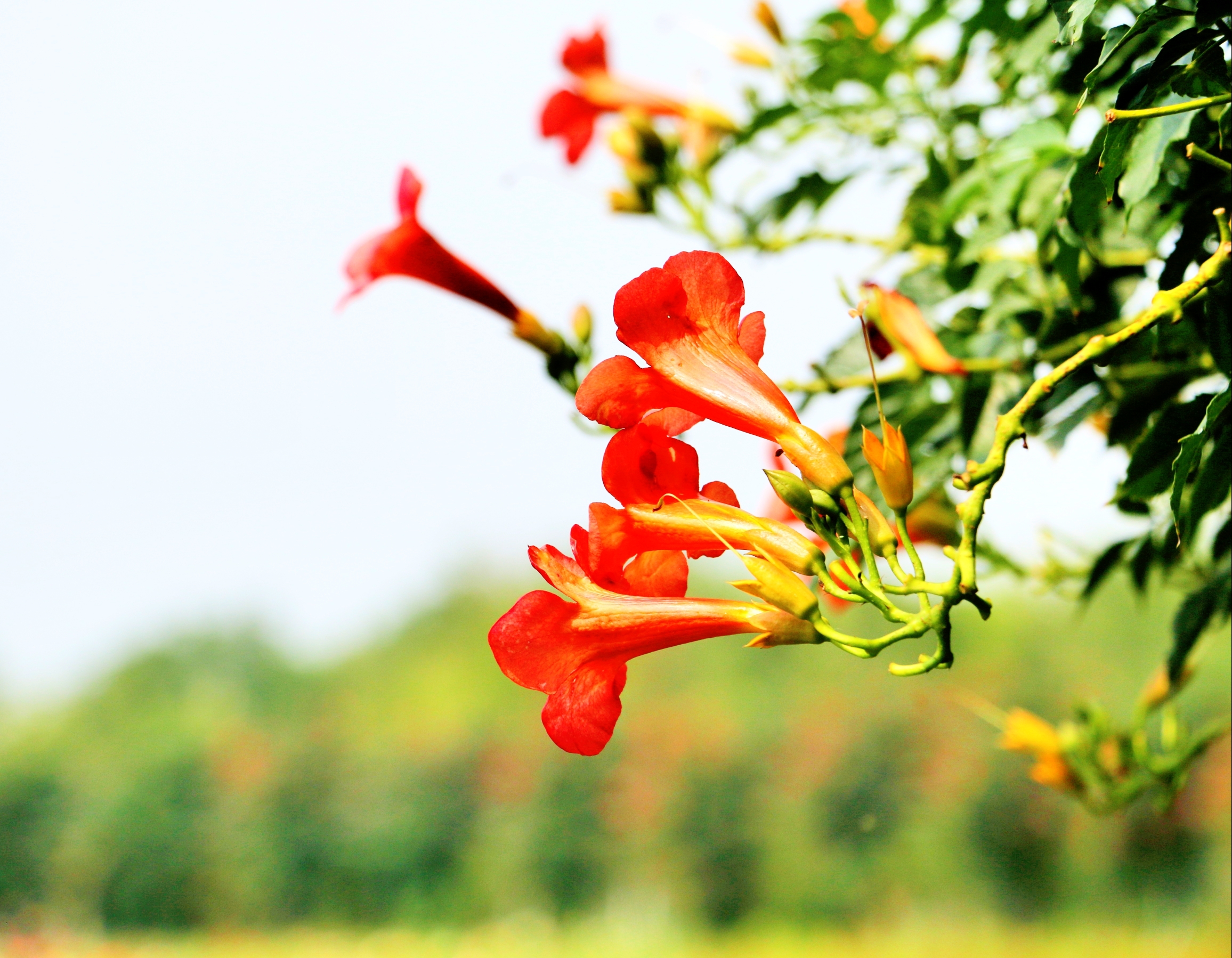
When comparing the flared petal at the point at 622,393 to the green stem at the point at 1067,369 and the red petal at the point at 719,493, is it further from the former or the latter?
the green stem at the point at 1067,369

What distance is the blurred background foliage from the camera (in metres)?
23.6

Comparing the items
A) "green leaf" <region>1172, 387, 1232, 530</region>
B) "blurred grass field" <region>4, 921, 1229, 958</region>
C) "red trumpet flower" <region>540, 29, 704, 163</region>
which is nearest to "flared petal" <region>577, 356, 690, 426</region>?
"green leaf" <region>1172, 387, 1232, 530</region>

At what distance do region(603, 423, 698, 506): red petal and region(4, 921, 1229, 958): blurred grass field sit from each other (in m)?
24.6

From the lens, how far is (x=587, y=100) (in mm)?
2816

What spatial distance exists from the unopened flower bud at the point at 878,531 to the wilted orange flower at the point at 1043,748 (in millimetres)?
1589

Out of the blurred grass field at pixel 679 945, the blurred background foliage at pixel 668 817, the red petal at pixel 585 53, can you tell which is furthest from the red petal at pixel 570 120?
the blurred grass field at pixel 679 945

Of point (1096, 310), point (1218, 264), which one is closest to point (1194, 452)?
point (1218, 264)

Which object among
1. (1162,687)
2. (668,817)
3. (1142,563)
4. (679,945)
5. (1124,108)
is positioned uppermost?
(1124,108)

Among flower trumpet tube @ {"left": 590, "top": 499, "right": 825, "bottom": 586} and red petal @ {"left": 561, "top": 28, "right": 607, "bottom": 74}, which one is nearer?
flower trumpet tube @ {"left": 590, "top": 499, "right": 825, "bottom": 586}

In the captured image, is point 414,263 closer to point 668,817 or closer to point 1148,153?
point 1148,153

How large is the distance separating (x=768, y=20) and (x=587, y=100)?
52cm

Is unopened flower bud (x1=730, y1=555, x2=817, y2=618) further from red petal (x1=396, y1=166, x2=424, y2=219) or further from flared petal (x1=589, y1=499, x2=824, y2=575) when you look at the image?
red petal (x1=396, y1=166, x2=424, y2=219)

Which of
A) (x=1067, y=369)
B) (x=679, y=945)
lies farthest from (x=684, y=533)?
(x=679, y=945)

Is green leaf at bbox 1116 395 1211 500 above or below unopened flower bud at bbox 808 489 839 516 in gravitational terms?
below
